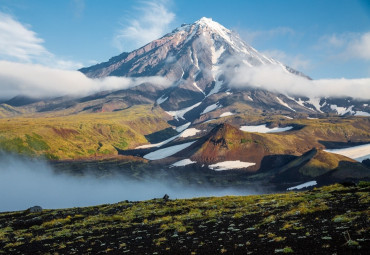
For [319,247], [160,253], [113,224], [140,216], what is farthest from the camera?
[140,216]

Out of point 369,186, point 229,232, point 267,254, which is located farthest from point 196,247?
point 369,186

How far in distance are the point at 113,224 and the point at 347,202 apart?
96.3 feet

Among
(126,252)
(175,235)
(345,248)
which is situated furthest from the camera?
(175,235)

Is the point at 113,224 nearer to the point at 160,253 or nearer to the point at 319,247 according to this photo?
the point at 160,253

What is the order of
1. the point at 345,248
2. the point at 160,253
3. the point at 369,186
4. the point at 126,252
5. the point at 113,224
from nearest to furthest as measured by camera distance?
1. the point at 345,248
2. the point at 160,253
3. the point at 126,252
4. the point at 369,186
5. the point at 113,224

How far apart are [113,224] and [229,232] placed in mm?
20455

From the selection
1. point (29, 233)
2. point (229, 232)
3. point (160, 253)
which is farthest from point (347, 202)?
point (29, 233)

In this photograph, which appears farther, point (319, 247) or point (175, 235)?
point (175, 235)

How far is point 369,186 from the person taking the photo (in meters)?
40.0

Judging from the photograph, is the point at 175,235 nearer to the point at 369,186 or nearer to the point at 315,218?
the point at 315,218

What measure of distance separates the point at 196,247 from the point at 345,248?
36.1 ft

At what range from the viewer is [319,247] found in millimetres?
19344

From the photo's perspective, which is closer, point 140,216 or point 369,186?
point 369,186

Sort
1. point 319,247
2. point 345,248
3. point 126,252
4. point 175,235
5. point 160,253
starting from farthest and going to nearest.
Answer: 1. point 175,235
2. point 126,252
3. point 160,253
4. point 319,247
5. point 345,248
